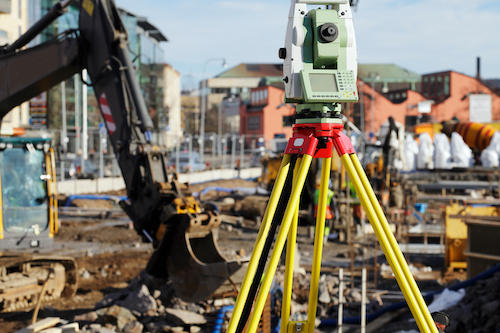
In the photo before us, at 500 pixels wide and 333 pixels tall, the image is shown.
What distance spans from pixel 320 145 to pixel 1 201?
8.69 metres

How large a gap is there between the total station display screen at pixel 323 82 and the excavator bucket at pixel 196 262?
15.6 ft

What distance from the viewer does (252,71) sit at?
353 feet

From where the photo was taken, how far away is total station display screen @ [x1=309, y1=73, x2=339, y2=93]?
133 inches

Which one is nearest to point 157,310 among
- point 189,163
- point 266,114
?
point 189,163

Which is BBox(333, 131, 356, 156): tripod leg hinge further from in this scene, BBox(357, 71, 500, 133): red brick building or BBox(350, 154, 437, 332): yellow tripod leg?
BBox(357, 71, 500, 133): red brick building

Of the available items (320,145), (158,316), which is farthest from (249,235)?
(320,145)

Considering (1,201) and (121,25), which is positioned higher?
(121,25)

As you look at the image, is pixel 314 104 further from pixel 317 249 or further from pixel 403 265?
pixel 403 265

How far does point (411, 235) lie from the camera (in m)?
15.9

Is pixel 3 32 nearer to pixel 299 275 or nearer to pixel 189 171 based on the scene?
pixel 189 171

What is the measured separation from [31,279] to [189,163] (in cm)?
2586

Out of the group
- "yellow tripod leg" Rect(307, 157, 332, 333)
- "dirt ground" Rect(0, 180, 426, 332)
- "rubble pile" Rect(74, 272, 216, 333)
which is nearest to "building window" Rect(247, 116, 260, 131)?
"dirt ground" Rect(0, 180, 426, 332)

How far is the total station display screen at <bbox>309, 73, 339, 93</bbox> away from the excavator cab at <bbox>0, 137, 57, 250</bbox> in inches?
337

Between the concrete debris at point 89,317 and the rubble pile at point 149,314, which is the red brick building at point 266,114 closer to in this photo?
the rubble pile at point 149,314
